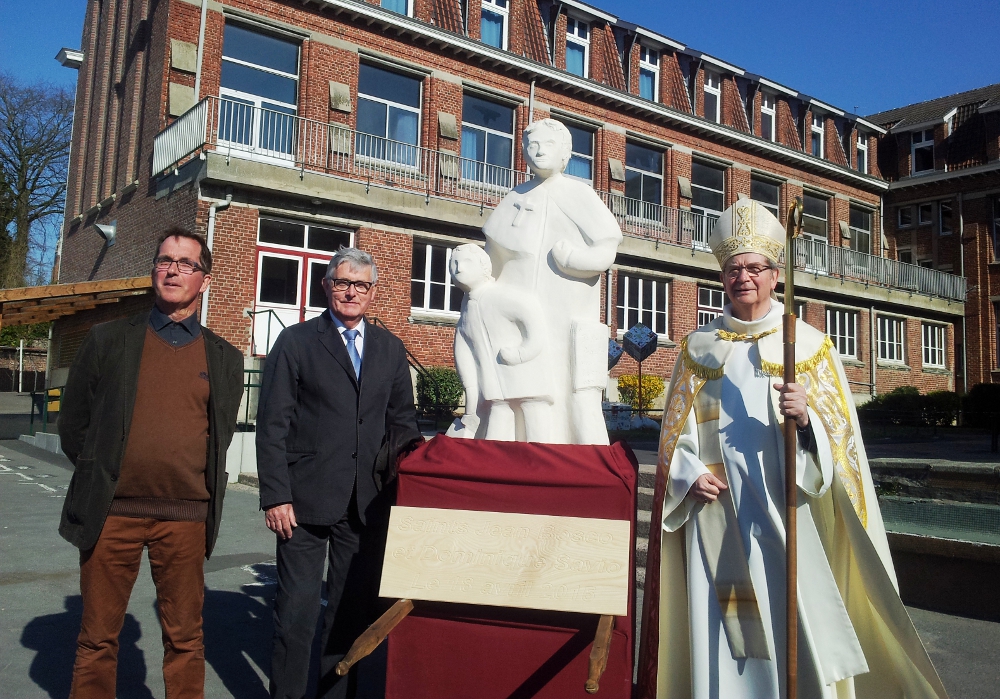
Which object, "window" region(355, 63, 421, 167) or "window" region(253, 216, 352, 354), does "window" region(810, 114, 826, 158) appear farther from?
"window" region(253, 216, 352, 354)

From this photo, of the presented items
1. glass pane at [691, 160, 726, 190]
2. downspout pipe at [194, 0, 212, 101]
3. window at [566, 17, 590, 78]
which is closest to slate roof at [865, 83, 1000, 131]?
glass pane at [691, 160, 726, 190]

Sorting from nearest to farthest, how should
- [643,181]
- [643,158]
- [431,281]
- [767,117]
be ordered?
[431,281], [643,181], [643,158], [767,117]

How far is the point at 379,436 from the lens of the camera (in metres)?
3.48

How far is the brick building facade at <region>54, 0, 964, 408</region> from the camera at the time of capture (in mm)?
15312

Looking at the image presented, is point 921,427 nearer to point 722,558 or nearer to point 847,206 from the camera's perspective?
point 847,206

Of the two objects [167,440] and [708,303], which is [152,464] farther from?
[708,303]

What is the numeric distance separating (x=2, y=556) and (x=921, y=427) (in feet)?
56.7

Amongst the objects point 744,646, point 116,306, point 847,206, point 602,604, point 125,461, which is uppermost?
point 847,206

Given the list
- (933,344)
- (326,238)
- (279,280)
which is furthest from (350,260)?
(933,344)

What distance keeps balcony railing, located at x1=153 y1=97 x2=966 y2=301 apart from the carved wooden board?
42.4 ft

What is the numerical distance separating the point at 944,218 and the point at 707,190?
1118 cm

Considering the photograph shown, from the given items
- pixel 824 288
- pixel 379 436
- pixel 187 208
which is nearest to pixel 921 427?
pixel 824 288

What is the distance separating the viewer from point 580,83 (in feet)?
66.5

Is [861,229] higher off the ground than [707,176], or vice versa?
[707,176]
